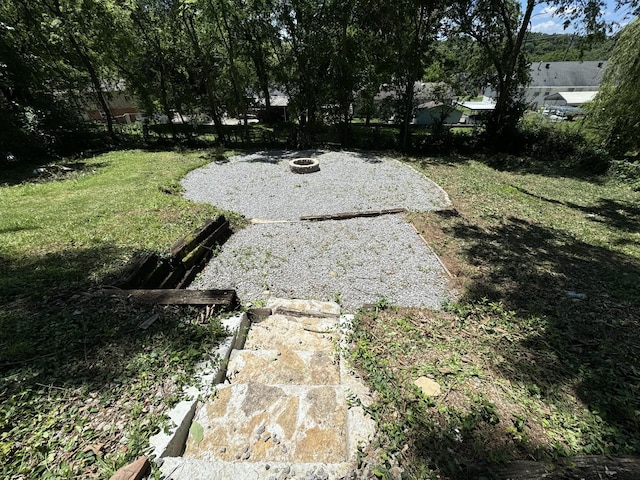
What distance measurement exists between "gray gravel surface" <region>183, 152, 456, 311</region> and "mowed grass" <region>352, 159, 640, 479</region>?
1.72ft

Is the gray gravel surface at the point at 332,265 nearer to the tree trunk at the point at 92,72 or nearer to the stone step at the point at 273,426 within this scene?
the stone step at the point at 273,426

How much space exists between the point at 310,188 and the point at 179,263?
4894mm

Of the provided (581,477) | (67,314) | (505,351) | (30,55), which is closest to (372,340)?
(505,351)

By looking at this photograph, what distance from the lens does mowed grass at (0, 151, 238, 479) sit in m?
1.63

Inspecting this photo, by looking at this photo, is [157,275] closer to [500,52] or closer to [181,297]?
[181,297]

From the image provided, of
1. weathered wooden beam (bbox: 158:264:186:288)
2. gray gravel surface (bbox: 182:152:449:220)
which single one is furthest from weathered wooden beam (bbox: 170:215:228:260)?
gray gravel surface (bbox: 182:152:449:220)

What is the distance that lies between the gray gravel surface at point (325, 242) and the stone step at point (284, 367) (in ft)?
3.44

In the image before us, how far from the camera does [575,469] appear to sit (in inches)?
61.3

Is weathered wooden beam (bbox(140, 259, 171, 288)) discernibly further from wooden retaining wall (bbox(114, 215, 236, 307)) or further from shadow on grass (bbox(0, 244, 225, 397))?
shadow on grass (bbox(0, 244, 225, 397))

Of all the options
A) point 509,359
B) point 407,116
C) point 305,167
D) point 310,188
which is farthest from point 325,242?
point 407,116

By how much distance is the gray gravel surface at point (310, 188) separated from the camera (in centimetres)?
698

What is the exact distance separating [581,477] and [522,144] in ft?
49.1

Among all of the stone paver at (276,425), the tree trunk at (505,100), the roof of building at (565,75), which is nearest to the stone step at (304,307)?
the stone paver at (276,425)

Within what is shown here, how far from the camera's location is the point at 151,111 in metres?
14.6
